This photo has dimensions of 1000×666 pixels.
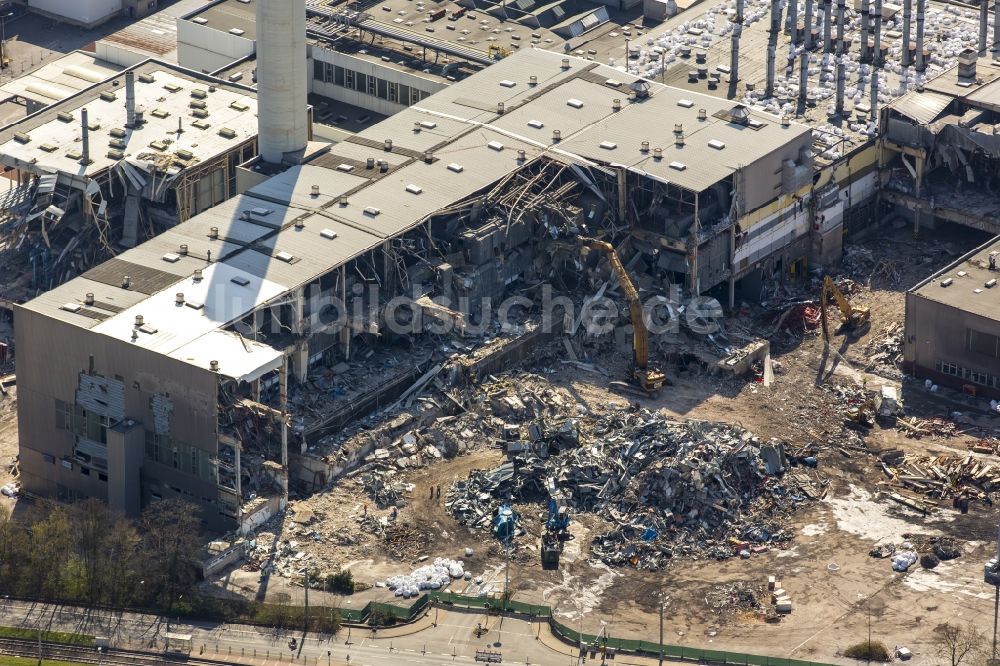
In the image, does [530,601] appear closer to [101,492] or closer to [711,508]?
[711,508]

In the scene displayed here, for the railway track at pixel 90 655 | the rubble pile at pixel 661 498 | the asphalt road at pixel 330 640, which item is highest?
the rubble pile at pixel 661 498

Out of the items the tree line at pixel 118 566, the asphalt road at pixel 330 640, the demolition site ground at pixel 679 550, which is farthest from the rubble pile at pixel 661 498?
the tree line at pixel 118 566

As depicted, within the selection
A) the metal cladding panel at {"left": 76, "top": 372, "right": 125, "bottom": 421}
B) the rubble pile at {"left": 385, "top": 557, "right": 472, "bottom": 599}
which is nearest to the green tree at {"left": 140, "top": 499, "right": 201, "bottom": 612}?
the metal cladding panel at {"left": 76, "top": 372, "right": 125, "bottom": 421}

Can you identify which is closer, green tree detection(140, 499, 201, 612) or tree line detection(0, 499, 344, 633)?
tree line detection(0, 499, 344, 633)

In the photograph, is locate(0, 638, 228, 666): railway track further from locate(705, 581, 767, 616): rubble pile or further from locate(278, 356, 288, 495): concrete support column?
locate(705, 581, 767, 616): rubble pile

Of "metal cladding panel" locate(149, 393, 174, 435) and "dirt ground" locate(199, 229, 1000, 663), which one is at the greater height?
"metal cladding panel" locate(149, 393, 174, 435)

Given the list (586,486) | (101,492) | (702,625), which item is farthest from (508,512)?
(101,492)

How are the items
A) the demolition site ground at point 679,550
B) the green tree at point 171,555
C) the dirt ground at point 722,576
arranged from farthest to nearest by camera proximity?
the green tree at point 171,555
the demolition site ground at point 679,550
the dirt ground at point 722,576

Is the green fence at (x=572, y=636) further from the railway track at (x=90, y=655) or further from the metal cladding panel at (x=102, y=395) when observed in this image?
the metal cladding panel at (x=102, y=395)
